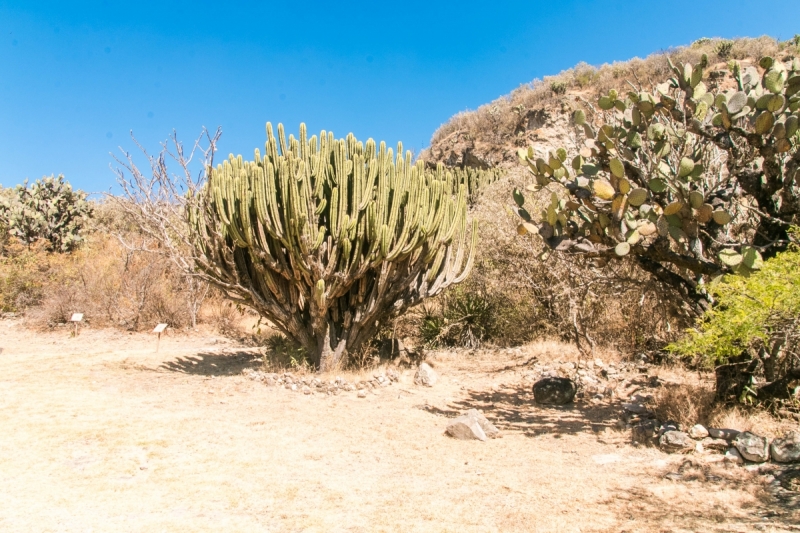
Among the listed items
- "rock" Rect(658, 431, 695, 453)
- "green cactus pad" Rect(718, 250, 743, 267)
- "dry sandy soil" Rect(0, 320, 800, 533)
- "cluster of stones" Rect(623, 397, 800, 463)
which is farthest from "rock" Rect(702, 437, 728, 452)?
"green cactus pad" Rect(718, 250, 743, 267)

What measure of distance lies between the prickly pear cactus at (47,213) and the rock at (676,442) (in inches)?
664

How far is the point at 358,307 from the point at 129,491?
435 cm

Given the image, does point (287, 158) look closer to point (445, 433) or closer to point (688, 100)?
point (445, 433)

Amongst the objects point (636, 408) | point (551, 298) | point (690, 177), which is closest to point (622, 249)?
point (690, 177)

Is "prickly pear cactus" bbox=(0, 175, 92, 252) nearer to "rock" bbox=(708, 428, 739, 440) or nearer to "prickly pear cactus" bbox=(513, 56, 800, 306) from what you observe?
"prickly pear cactus" bbox=(513, 56, 800, 306)

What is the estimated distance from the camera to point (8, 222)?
16.1 m

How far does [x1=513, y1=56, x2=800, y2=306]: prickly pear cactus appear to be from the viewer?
4516mm

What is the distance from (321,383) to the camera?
7359 mm

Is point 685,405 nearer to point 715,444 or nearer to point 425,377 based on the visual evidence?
point 715,444

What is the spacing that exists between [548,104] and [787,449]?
21.4m

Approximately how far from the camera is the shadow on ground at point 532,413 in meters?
5.66

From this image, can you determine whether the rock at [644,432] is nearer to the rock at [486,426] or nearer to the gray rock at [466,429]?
the rock at [486,426]

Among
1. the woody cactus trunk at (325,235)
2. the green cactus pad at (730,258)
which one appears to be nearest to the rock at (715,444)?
the green cactus pad at (730,258)

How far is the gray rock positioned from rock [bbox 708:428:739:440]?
203 cm
